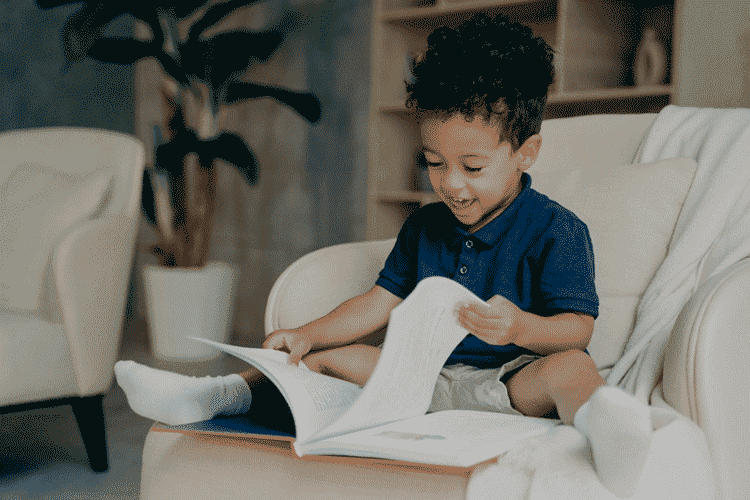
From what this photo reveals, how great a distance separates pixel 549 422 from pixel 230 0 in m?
2.08

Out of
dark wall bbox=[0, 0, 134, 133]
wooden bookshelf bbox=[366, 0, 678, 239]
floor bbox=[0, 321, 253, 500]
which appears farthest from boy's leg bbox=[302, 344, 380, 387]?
dark wall bbox=[0, 0, 134, 133]

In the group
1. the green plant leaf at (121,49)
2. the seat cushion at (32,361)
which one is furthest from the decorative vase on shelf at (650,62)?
the seat cushion at (32,361)

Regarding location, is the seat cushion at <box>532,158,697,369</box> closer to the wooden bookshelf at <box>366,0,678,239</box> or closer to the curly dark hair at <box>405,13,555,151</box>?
the curly dark hair at <box>405,13,555,151</box>

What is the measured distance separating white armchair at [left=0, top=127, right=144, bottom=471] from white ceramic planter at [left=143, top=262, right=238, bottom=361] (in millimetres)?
845

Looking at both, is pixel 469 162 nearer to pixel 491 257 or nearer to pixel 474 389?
pixel 491 257

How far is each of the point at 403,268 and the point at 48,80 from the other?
8.28ft

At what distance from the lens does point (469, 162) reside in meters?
0.91

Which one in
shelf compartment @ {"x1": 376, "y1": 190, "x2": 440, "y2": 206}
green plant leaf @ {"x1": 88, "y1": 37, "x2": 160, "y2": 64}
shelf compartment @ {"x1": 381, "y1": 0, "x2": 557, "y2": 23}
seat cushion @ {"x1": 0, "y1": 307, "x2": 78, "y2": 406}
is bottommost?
seat cushion @ {"x1": 0, "y1": 307, "x2": 78, "y2": 406}

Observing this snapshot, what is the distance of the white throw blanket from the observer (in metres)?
0.63

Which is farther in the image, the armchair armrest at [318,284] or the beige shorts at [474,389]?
the armchair armrest at [318,284]

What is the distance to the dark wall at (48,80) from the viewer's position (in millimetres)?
2916

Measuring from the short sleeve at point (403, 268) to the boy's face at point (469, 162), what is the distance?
0.15 meters

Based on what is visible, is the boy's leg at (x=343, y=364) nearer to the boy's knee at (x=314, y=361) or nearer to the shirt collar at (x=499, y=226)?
the boy's knee at (x=314, y=361)

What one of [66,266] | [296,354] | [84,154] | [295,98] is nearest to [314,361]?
[296,354]
